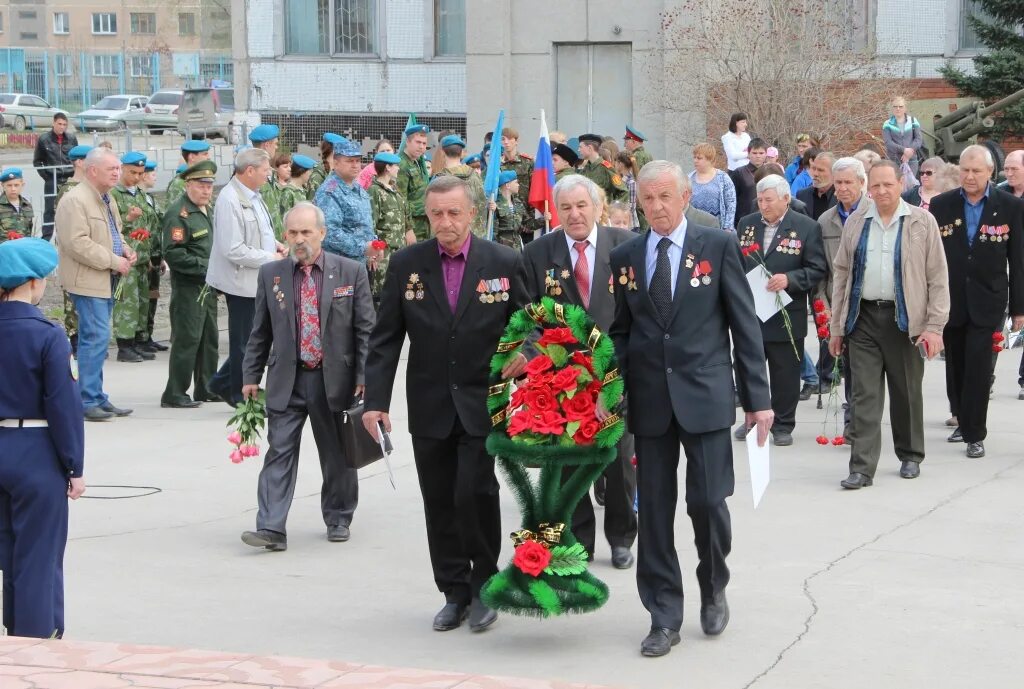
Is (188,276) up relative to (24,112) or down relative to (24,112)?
down

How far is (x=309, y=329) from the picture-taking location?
8.26 metres

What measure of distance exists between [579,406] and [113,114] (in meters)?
49.3

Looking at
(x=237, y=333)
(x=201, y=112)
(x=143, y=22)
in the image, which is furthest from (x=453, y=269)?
(x=143, y=22)

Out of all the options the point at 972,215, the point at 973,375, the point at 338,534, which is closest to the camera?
the point at 338,534

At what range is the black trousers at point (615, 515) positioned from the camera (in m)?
7.74

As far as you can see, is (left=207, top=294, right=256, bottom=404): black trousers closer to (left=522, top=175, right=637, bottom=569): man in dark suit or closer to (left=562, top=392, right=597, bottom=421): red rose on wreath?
(left=522, top=175, right=637, bottom=569): man in dark suit

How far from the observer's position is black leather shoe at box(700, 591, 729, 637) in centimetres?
651

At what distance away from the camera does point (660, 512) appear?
253 inches

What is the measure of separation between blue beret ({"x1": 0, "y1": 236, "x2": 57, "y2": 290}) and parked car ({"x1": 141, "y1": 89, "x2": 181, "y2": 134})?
4270 cm

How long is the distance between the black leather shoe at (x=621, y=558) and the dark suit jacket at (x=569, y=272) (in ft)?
3.83

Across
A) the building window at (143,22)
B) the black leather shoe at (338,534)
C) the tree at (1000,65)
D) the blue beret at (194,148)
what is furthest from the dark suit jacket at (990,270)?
the building window at (143,22)

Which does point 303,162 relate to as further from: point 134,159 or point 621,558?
point 621,558

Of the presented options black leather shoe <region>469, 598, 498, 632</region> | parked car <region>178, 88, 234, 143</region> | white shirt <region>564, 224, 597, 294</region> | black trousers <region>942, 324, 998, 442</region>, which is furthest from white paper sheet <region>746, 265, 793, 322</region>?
parked car <region>178, 88, 234, 143</region>

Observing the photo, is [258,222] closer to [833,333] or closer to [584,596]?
[833,333]
